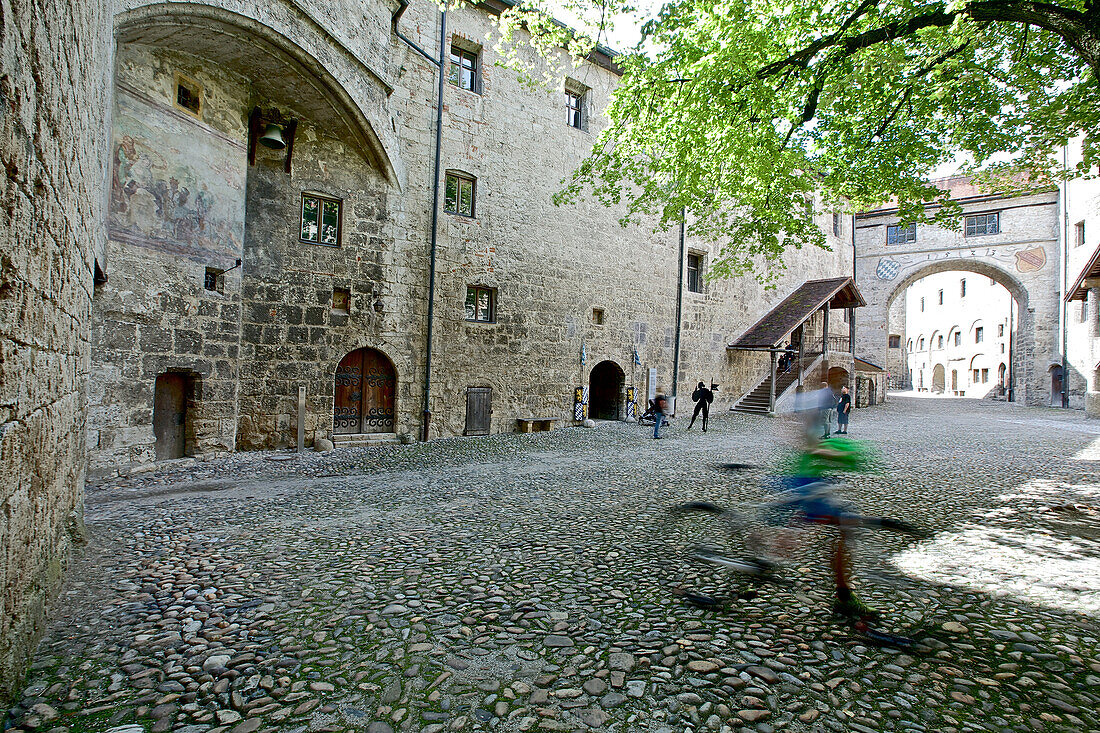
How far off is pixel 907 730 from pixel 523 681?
69.4 inches

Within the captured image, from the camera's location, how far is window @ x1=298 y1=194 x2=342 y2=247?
11.3m

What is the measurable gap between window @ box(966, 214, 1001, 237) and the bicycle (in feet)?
100

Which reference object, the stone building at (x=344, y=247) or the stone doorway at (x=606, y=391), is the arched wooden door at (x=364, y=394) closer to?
the stone building at (x=344, y=247)

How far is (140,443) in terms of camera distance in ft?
27.6

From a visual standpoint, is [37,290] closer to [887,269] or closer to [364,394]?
[364,394]

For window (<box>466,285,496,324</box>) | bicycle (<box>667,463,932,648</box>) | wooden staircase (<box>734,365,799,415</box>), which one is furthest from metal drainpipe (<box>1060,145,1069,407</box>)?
bicycle (<box>667,463,932,648</box>)

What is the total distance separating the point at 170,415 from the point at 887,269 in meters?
Answer: 32.7

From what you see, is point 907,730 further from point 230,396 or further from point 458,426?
point 458,426

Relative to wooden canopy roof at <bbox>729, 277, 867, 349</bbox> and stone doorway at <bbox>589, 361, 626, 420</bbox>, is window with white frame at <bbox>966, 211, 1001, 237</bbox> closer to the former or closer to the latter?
wooden canopy roof at <bbox>729, 277, 867, 349</bbox>

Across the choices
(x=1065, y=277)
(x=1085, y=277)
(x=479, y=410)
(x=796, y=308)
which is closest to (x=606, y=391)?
(x=479, y=410)

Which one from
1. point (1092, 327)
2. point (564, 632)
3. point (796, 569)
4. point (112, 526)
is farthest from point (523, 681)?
point (1092, 327)

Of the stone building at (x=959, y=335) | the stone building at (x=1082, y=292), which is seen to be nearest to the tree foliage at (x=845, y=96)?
the stone building at (x=1082, y=292)

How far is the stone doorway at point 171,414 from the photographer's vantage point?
914 cm

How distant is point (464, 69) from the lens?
45.3ft
